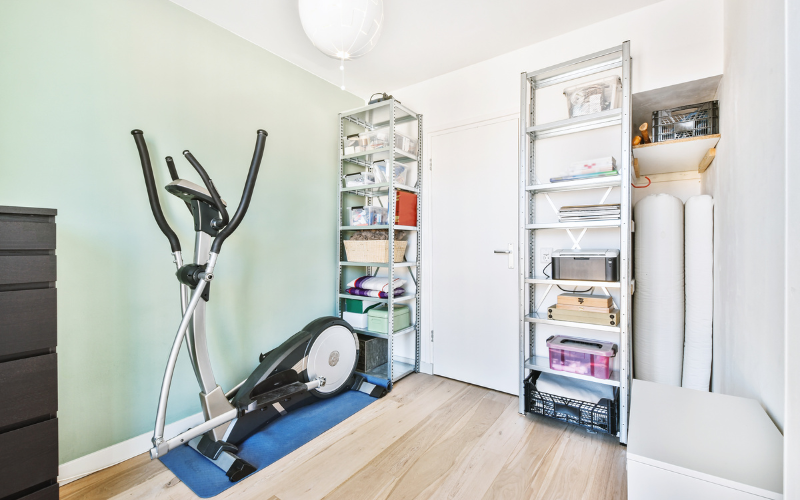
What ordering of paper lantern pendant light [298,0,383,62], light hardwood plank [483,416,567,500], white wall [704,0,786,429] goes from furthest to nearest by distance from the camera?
light hardwood plank [483,416,567,500] < paper lantern pendant light [298,0,383,62] < white wall [704,0,786,429]

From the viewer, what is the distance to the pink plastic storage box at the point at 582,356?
6.48 feet

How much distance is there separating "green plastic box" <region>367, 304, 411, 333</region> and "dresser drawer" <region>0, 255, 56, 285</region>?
1.97m

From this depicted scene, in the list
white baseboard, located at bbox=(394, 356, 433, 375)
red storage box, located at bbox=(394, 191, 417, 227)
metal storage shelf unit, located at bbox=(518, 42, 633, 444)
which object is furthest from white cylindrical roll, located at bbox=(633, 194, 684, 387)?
red storage box, located at bbox=(394, 191, 417, 227)

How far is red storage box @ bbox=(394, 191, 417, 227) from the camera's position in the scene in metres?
2.76

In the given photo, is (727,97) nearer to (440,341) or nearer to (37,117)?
(440,341)

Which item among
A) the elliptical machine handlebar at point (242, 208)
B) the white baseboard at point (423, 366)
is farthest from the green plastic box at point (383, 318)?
the elliptical machine handlebar at point (242, 208)

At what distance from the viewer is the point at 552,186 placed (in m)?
2.11

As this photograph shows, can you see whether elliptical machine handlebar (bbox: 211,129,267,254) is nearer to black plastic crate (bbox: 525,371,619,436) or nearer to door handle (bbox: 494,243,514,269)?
door handle (bbox: 494,243,514,269)

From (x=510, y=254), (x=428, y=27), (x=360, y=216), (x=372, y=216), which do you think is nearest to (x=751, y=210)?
(x=510, y=254)

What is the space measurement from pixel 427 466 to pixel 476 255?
5.00 ft

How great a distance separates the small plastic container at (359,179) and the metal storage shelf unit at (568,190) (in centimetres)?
120

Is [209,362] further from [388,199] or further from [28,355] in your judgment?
[388,199]

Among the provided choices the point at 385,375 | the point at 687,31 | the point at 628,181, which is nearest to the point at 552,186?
the point at 628,181

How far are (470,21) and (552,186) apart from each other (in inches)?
45.9
